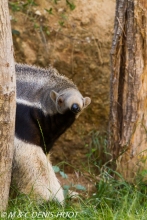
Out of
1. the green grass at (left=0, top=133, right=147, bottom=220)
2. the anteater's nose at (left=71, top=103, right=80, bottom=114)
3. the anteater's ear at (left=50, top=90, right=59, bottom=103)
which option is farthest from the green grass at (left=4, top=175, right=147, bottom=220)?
the anteater's ear at (left=50, top=90, right=59, bottom=103)

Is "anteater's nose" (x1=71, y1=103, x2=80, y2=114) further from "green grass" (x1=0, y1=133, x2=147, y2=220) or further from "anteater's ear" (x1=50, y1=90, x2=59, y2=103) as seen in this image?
"green grass" (x1=0, y1=133, x2=147, y2=220)

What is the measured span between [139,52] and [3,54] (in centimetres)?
221

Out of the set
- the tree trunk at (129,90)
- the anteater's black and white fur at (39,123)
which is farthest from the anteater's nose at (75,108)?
the tree trunk at (129,90)

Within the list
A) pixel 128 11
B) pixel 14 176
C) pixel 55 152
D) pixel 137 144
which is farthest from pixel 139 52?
pixel 55 152

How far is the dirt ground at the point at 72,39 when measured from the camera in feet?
27.9

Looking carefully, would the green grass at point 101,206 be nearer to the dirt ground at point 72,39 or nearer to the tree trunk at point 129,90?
the tree trunk at point 129,90

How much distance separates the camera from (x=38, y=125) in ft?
19.6

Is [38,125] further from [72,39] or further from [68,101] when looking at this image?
[72,39]

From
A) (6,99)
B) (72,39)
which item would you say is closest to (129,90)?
(6,99)

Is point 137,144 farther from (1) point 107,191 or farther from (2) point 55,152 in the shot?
(2) point 55,152

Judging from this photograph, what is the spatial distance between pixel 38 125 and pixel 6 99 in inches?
45.8

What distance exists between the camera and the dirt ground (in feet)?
27.9

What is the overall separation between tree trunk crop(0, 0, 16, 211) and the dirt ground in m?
3.49

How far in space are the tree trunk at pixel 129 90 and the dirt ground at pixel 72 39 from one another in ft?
6.52
